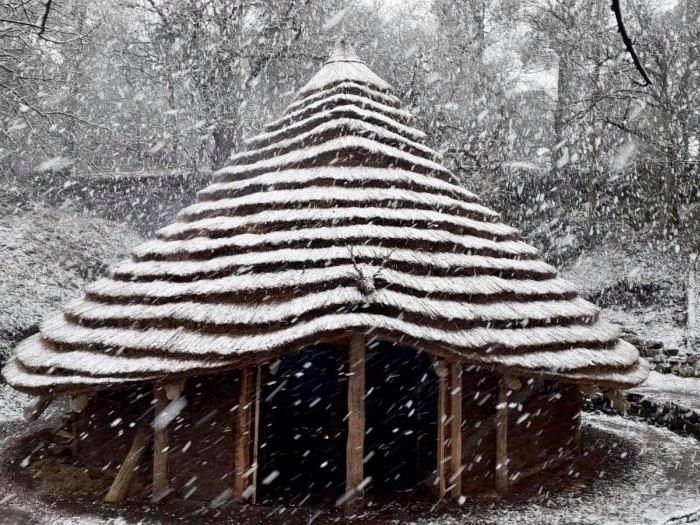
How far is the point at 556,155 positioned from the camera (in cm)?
2412

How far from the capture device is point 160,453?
716 cm

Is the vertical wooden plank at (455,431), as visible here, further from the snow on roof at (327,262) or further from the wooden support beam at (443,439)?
the snow on roof at (327,262)

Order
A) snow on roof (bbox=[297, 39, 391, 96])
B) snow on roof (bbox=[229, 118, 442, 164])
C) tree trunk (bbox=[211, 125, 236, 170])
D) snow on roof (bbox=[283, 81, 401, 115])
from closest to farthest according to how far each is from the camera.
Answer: snow on roof (bbox=[229, 118, 442, 164]) < snow on roof (bbox=[283, 81, 401, 115]) < snow on roof (bbox=[297, 39, 391, 96]) < tree trunk (bbox=[211, 125, 236, 170])

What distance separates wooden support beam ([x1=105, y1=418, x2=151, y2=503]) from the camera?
279 inches

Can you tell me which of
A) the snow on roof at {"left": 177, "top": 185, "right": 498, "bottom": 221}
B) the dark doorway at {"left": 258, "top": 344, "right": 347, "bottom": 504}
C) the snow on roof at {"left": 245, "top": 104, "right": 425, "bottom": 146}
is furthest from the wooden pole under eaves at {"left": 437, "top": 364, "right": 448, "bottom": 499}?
the snow on roof at {"left": 245, "top": 104, "right": 425, "bottom": 146}

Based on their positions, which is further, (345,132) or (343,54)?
(343,54)

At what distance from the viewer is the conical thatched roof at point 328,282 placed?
6648mm

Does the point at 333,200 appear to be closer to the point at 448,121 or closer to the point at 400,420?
the point at 400,420

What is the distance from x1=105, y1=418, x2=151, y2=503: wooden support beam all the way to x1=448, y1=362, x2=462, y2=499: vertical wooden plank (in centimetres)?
372

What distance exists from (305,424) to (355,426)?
2845 millimetres

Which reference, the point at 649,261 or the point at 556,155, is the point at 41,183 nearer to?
the point at 556,155

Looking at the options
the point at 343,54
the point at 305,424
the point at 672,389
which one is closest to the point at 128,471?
the point at 305,424

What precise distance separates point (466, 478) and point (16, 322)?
11.4 m

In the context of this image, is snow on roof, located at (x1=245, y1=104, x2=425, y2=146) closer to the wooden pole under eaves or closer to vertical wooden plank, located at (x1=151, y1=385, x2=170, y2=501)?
the wooden pole under eaves
